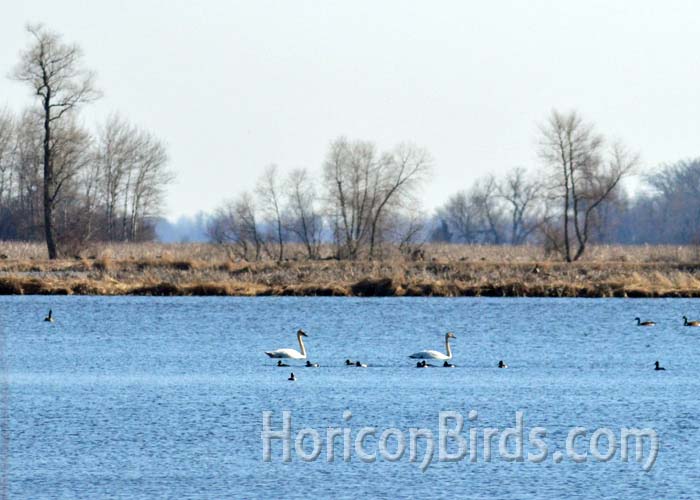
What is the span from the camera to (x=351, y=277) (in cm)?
5759

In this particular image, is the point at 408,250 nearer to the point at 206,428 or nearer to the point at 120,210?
the point at 120,210

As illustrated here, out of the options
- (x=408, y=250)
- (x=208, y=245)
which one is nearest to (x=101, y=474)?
(x=408, y=250)

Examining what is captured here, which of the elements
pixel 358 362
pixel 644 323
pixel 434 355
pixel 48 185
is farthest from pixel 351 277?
pixel 358 362

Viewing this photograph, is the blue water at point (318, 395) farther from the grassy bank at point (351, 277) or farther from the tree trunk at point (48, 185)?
the tree trunk at point (48, 185)

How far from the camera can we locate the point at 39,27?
67.9 m

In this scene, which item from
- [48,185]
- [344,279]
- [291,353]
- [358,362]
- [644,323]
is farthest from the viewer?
[48,185]

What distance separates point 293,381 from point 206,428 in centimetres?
585

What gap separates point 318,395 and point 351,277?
1220 inches

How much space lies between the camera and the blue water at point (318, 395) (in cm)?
1903

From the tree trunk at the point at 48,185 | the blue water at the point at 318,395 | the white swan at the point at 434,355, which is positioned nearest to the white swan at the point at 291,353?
the blue water at the point at 318,395

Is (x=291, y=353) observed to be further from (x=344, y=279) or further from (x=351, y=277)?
(x=351, y=277)

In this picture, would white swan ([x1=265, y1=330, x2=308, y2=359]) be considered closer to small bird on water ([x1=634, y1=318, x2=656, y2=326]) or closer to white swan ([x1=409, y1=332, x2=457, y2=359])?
white swan ([x1=409, y1=332, x2=457, y2=359])

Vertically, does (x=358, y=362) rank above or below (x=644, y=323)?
below

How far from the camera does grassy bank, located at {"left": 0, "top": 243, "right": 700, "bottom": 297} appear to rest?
54.5 meters
